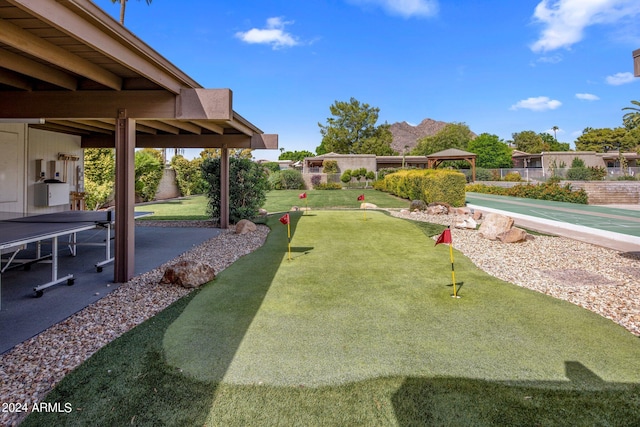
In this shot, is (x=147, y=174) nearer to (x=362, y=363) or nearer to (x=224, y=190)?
(x=224, y=190)

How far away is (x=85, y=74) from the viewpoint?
3910 mm

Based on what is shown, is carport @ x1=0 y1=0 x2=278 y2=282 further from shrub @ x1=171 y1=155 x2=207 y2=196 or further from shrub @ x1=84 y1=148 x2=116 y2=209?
shrub @ x1=171 y1=155 x2=207 y2=196

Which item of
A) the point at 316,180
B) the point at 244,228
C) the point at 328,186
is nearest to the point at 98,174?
the point at 244,228

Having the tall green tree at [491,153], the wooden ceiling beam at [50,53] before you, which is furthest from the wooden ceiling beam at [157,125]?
the tall green tree at [491,153]

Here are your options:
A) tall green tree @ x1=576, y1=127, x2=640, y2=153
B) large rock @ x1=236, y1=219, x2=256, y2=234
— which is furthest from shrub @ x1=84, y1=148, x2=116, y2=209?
tall green tree @ x1=576, y1=127, x2=640, y2=153

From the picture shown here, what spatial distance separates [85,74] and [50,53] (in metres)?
0.57

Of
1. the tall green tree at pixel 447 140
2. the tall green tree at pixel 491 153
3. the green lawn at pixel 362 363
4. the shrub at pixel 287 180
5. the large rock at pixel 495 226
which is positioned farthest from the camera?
the tall green tree at pixel 447 140

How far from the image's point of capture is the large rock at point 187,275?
4.68 metres

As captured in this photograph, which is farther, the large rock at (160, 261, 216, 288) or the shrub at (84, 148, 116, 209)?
the shrub at (84, 148, 116, 209)

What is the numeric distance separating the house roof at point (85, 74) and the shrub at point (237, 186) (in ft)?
18.2

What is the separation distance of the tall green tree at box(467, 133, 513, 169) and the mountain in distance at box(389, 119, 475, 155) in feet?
313

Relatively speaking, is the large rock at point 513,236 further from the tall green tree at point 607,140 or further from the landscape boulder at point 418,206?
the tall green tree at point 607,140

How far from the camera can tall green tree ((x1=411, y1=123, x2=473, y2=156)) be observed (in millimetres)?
54031

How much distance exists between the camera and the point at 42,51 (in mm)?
3225
